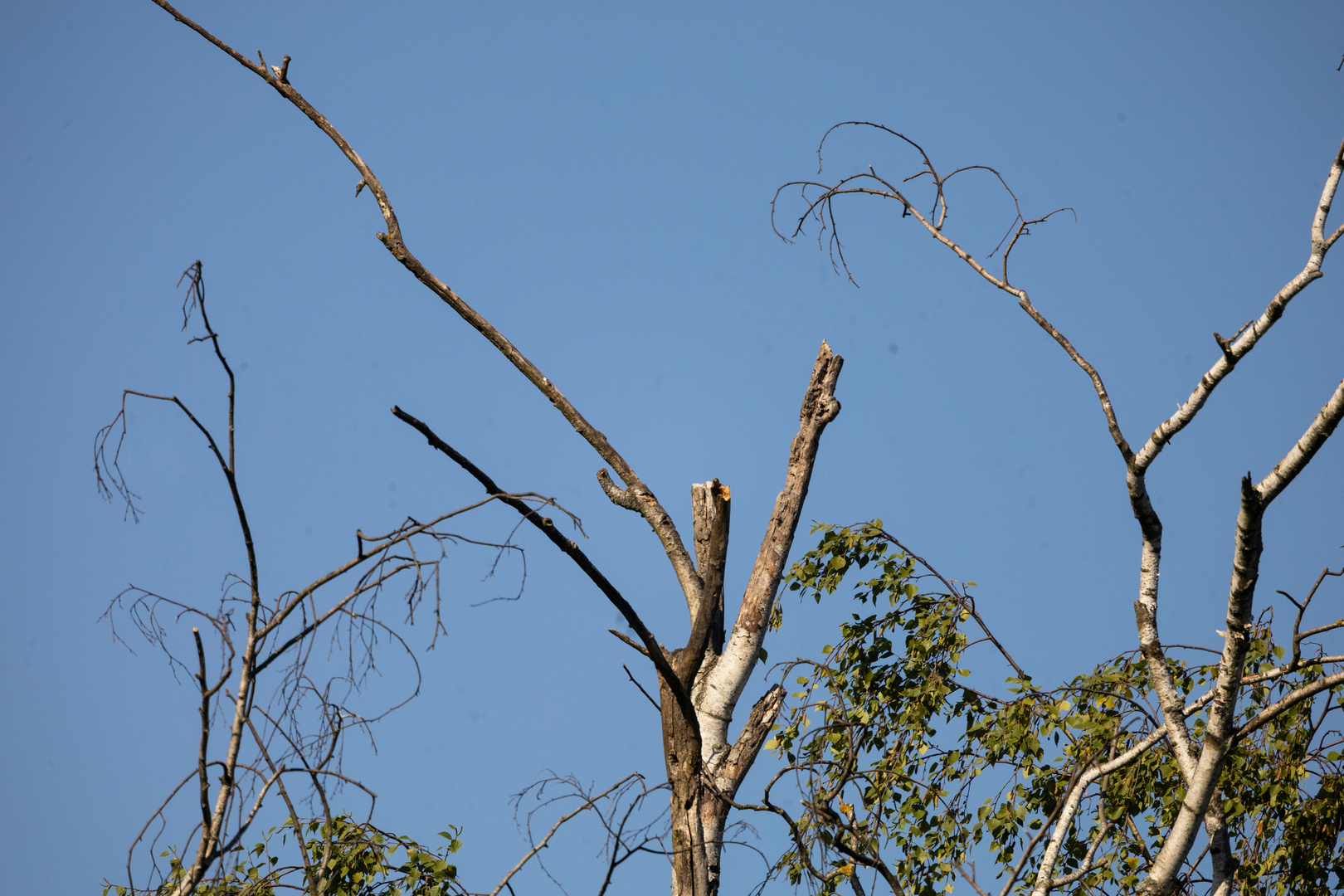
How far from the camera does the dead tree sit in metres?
4.28

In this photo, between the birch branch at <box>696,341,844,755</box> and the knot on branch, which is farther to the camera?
the knot on branch

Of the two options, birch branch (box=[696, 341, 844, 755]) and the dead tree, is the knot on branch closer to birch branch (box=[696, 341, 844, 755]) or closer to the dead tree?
the dead tree

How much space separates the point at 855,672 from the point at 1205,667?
178cm

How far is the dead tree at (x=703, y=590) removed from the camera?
4.28m

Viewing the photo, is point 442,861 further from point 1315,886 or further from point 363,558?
point 1315,886

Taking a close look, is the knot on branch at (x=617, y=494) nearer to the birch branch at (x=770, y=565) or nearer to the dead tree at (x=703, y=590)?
the dead tree at (x=703, y=590)

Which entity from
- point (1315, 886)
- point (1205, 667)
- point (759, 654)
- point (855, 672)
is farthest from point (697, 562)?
point (1315, 886)

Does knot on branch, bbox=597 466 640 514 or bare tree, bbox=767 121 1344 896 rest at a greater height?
knot on branch, bbox=597 466 640 514

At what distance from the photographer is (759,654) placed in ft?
Answer: 16.2

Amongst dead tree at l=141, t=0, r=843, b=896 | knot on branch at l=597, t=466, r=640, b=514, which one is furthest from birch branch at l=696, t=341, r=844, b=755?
knot on branch at l=597, t=466, r=640, b=514

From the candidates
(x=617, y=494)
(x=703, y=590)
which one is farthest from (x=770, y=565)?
(x=617, y=494)

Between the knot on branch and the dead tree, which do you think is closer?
the dead tree

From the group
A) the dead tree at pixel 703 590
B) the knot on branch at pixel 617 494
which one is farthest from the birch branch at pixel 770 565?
the knot on branch at pixel 617 494

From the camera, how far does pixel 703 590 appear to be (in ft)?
16.0
